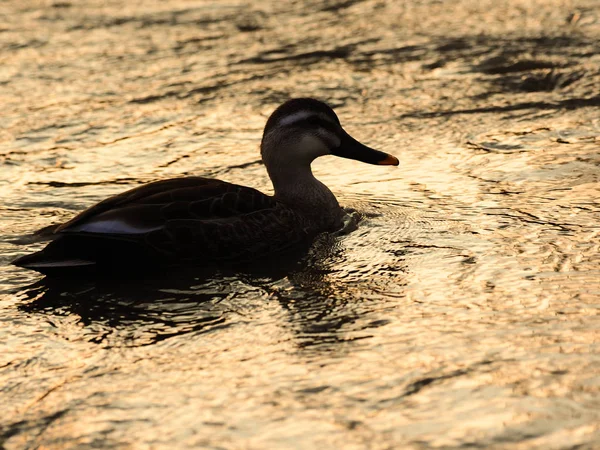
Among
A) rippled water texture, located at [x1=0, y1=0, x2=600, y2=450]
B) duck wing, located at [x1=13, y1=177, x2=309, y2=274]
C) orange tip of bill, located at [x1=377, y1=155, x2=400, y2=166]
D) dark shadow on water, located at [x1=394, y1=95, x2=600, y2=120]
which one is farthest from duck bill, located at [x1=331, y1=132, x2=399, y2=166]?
dark shadow on water, located at [x1=394, y1=95, x2=600, y2=120]

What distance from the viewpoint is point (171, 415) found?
4.69 metres

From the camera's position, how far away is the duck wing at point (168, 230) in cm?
641

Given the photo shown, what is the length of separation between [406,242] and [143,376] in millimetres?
2362

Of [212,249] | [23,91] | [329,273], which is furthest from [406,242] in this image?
[23,91]

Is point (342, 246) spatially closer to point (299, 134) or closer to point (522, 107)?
point (299, 134)

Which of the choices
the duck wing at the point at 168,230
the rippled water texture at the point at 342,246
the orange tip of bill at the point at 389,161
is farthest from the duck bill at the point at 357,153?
the duck wing at the point at 168,230

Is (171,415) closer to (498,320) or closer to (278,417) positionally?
(278,417)

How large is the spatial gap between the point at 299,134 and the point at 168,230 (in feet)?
4.39

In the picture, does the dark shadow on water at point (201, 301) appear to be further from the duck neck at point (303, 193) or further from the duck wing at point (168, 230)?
the duck neck at point (303, 193)

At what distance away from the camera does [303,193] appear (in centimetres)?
752

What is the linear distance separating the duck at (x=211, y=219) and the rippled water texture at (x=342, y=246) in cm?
19

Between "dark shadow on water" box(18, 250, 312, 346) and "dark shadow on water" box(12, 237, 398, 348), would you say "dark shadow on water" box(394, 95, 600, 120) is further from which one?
"dark shadow on water" box(18, 250, 312, 346)

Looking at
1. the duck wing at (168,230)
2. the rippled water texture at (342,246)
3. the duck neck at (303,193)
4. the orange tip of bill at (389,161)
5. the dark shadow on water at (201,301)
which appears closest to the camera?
the rippled water texture at (342,246)

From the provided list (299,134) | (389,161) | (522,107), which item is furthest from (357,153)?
(522,107)
